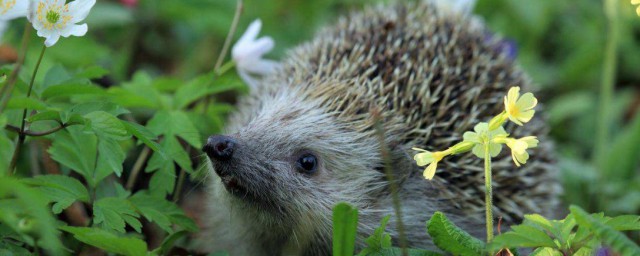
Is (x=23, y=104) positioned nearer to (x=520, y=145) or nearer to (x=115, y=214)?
(x=115, y=214)

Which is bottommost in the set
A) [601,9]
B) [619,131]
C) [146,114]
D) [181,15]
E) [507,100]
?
[507,100]

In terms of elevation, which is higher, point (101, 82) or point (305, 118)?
point (101, 82)

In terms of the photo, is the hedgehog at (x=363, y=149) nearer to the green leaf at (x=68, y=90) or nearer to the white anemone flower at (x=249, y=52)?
the white anemone flower at (x=249, y=52)

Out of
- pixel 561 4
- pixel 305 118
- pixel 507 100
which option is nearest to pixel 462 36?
pixel 305 118

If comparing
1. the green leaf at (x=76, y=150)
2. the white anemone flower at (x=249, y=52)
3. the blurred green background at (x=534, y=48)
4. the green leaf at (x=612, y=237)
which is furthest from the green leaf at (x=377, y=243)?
the blurred green background at (x=534, y=48)

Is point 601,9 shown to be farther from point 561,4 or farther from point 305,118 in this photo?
point 305,118

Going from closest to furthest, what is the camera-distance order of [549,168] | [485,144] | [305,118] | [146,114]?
[485,144]
[305,118]
[549,168]
[146,114]

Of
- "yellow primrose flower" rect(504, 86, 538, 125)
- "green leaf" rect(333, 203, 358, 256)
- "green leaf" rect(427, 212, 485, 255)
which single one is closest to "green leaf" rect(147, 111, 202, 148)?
"green leaf" rect(333, 203, 358, 256)

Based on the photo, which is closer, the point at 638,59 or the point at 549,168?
the point at 549,168
